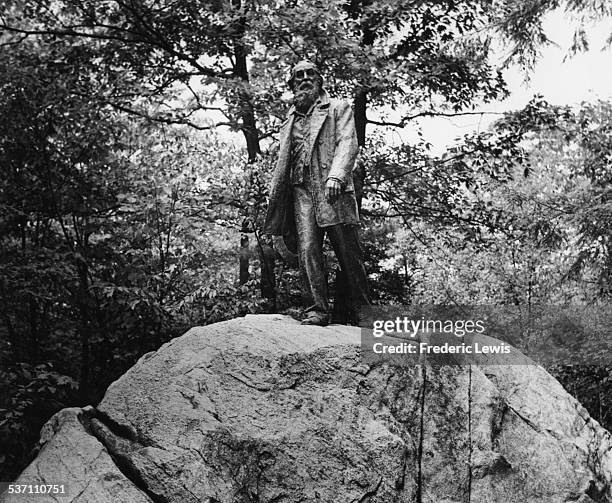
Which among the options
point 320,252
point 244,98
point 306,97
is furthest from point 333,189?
point 244,98

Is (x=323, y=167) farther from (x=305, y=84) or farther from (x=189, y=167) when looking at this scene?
(x=189, y=167)

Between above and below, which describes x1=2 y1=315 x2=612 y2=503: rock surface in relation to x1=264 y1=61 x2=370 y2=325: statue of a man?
below

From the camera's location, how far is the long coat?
519 centimetres

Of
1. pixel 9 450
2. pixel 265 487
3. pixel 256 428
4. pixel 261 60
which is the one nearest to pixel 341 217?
pixel 256 428

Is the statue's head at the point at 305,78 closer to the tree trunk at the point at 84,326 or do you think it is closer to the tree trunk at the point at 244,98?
the tree trunk at the point at 84,326

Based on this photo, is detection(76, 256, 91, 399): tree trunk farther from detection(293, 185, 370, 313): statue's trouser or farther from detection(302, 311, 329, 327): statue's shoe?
detection(302, 311, 329, 327): statue's shoe

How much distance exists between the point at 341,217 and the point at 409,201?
610 cm

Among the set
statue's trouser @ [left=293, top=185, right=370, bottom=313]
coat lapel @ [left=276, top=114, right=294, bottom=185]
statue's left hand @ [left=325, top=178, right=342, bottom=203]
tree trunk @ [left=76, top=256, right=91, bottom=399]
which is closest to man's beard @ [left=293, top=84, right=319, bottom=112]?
coat lapel @ [left=276, top=114, right=294, bottom=185]

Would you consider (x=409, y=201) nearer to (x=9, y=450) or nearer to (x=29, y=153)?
(x=29, y=153)

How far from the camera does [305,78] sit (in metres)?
→ 5.37

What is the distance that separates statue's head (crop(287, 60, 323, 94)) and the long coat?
0.39 feet

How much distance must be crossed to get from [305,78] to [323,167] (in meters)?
0.72

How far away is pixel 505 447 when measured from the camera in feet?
15.0

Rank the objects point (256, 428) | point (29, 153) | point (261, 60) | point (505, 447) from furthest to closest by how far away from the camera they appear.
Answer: point (261, 60)
point (29, 153)
point (505, 447)
point (256, 428)
